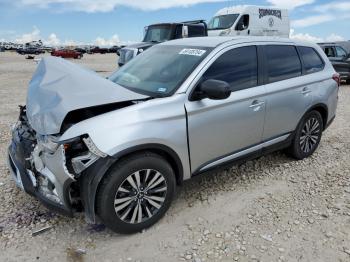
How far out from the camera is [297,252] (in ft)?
10.0

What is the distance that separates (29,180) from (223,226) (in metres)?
1.90

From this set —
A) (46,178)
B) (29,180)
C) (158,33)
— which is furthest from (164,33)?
(46,178)

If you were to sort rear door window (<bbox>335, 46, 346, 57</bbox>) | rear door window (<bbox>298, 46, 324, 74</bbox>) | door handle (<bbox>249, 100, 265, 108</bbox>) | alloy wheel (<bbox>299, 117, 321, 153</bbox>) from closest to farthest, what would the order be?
door handle (<bbox>249, 100, 265, 108</bbox>) < rear door window (<bbox>298, 46, 324, 74</bbox>) < alloy wheel (<bbox>299, 117, 321, 153</bbox>) < rear door window (<bbox>335, 46, 346, 57</bbox>)

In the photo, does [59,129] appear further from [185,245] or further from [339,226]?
[339,226]

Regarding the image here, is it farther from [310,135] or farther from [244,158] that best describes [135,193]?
[310,135]

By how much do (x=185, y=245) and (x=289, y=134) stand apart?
7.53 ft

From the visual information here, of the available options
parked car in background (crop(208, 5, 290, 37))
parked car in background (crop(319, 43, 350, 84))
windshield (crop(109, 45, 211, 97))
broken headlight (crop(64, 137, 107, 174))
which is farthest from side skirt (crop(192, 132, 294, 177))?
parked car in background (crop(208, 5, 290, 37))

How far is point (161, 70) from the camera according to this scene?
12.7ft

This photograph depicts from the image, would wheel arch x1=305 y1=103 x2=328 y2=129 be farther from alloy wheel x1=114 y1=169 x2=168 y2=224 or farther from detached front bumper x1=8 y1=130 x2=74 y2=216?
detached front bumper x1=8 y1=130 x2=74 y2=216

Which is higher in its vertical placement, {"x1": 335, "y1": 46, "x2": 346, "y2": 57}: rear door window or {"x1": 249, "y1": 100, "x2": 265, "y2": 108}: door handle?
{"x1": 249, "y1": 100, "x2": 265, "y2": 108}: door handle

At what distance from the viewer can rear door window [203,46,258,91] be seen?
3.73 m

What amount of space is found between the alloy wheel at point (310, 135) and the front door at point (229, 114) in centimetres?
108

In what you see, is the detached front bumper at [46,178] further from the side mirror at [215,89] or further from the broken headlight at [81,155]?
the side mirror at [215,89]

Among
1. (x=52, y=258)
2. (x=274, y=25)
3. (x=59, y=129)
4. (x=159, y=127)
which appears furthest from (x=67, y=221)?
(x=274, y=25)
